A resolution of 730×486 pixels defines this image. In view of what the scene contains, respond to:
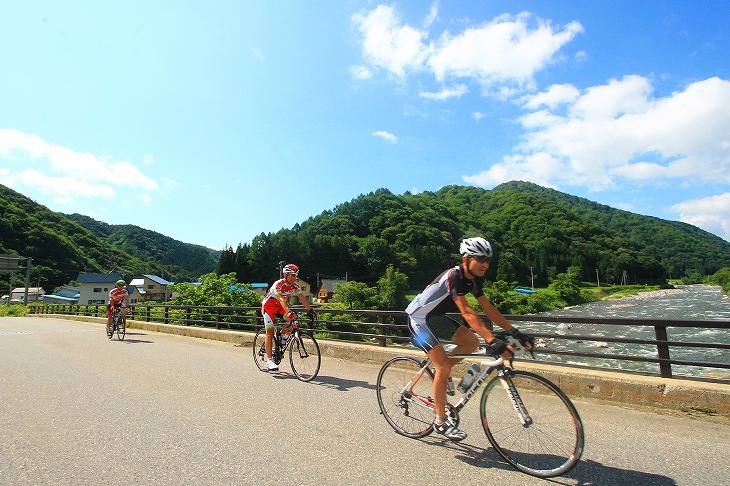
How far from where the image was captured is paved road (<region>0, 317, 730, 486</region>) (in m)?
2.89

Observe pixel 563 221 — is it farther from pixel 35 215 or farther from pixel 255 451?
pixel 35 215

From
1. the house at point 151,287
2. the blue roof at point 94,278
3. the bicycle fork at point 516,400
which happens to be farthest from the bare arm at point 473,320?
the house at point 151,287

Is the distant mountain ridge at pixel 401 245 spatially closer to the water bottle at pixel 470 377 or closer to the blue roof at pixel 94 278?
the blue roof at pixel 94 278

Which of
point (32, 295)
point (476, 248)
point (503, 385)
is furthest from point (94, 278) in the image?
point (503, 385)

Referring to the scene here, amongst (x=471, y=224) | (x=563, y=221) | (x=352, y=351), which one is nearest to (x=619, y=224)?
(x=563, y=221)

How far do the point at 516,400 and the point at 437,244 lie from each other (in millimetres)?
99608

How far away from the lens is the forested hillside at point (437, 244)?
9388 cm

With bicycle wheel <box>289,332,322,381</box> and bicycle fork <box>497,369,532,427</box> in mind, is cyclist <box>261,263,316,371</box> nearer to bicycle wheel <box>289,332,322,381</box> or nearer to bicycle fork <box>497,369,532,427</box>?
bicycle wheel <box>289,332,322,381</box>

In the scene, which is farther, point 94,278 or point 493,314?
point 94,278

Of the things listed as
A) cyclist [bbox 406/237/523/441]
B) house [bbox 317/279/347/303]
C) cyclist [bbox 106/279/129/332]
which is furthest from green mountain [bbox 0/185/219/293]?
cyclist [bbox 406/237/523/441]

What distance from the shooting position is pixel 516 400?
10.1ft

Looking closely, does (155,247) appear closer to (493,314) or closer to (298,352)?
(298,352)

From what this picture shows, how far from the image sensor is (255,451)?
10.9ft

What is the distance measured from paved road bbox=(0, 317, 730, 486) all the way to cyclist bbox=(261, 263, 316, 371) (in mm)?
910
